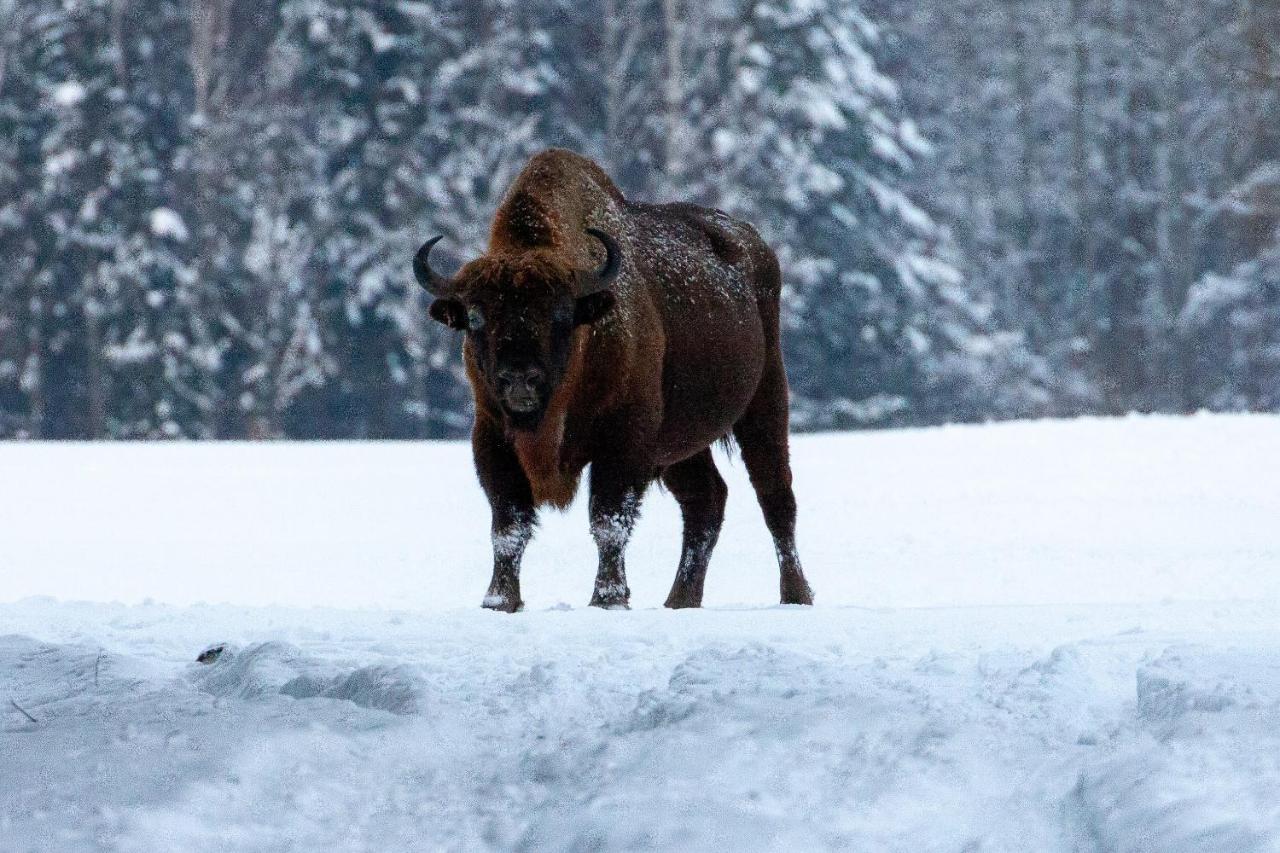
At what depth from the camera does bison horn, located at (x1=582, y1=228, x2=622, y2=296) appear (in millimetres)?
8414

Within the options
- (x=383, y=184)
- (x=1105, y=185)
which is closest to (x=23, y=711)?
(x=383, y=184)

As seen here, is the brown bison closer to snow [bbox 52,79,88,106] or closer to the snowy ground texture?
the snowy ground texture

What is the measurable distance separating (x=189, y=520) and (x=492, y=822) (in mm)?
13456

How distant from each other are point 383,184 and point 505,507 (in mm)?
29552

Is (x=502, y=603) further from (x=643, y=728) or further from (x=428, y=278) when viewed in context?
(x=643, y=728)

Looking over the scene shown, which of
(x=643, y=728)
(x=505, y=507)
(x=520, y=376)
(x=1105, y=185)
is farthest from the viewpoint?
(x=1105, y=185)

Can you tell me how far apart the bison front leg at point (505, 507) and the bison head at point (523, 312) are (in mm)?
399

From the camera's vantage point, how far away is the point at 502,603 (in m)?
8.45

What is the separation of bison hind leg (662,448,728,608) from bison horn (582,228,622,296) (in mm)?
1879

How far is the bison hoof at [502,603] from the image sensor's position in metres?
8.44

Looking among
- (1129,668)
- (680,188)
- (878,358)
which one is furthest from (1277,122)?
(1129,668)

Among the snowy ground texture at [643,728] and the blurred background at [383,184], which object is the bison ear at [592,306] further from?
the blurred background at [383,184]

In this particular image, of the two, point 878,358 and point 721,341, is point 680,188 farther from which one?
point 721,341

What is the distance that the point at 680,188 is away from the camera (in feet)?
120
